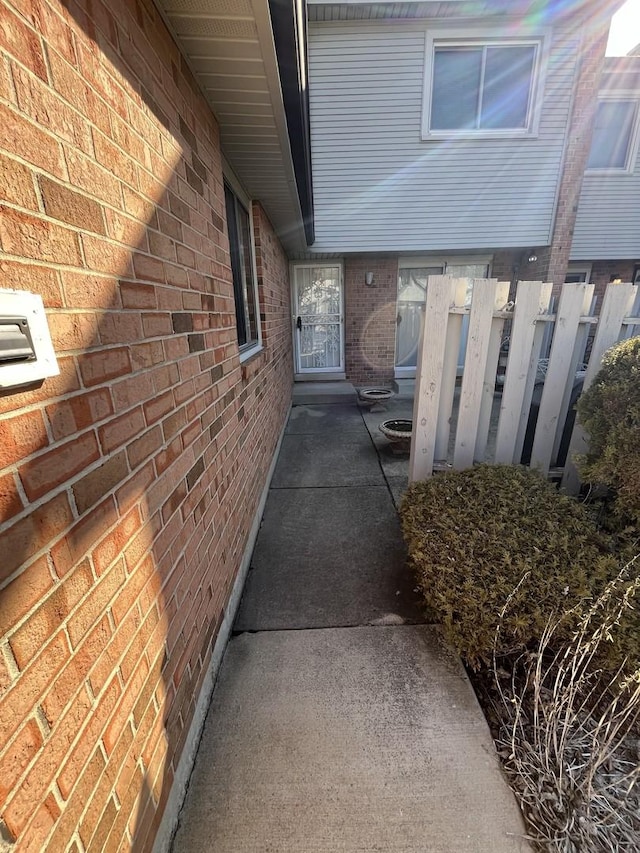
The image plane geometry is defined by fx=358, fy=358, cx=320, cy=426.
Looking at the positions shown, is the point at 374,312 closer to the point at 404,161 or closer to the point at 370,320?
the point at 370,320

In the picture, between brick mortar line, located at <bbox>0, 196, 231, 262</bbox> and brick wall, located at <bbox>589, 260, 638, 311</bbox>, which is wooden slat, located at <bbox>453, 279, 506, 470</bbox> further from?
brick wall, located at <bbox>589, 260, 638, 311</bbox>

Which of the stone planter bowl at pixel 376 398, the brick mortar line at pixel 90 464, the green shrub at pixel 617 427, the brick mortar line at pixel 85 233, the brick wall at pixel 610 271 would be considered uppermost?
the brick wall at pixel 610 271

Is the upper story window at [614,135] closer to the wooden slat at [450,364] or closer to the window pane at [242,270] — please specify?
the wooden slat at [450,364]

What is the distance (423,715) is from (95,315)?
1.93 meters

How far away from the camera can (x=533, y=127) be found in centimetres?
599

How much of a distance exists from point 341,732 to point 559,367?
263 cm

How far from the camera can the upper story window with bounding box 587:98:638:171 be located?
6.85 metres

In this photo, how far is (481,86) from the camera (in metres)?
5.86

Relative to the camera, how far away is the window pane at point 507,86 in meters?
5.81

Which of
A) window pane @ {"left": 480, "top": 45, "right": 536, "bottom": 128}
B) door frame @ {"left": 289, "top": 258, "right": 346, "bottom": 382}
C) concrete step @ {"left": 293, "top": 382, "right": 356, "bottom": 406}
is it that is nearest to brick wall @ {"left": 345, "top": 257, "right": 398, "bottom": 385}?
door frame @ {"left": 289, "top": 258, "right": 346, "bottom": 382}

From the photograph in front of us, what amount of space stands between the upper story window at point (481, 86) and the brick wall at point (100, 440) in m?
6.22

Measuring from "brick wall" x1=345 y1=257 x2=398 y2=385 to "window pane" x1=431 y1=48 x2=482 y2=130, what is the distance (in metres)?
2.29

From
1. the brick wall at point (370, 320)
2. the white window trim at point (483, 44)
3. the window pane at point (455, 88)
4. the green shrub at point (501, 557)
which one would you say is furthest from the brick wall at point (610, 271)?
the green shrub at point (501, 557)

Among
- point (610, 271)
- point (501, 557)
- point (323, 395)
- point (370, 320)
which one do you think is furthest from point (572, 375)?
point (610, 271)
